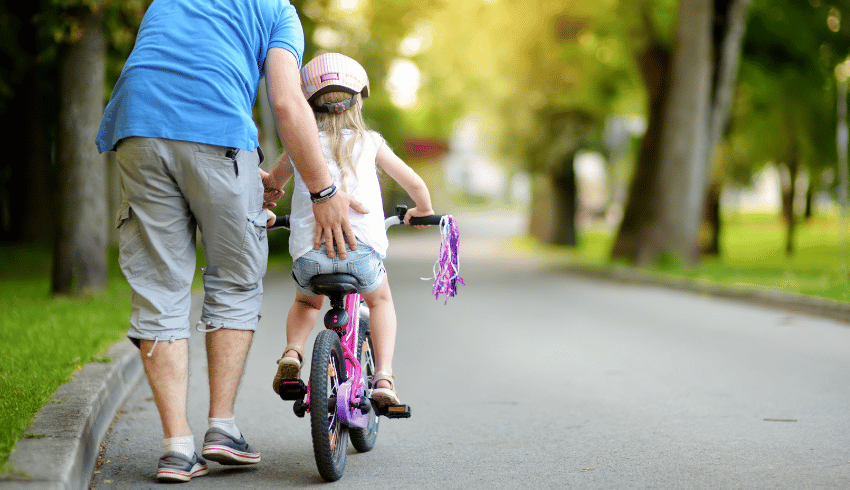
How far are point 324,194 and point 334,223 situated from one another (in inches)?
4.8

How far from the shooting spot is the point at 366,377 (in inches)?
160

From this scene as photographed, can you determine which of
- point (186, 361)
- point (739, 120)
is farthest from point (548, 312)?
point (739, 120)

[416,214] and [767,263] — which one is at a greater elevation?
[416,214]

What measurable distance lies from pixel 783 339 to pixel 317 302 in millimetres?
5541

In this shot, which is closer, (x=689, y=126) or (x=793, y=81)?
(x=689, y=126)

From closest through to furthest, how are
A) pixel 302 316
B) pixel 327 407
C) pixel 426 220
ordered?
pixel 327 407
pixel 302 316
pixel 426 220

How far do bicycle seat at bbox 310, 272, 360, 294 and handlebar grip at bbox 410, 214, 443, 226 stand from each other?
0.55 metres

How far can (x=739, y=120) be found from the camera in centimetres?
2694

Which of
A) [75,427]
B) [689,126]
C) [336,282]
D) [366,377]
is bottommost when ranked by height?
[75,427]

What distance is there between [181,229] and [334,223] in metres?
0.60

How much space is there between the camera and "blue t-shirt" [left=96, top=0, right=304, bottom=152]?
134 inches

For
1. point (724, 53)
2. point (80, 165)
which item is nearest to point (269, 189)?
point (80, 165)

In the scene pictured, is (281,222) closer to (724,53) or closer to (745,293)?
(745,293)

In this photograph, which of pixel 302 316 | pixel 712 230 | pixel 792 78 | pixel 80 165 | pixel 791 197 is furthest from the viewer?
pixel 791 197
